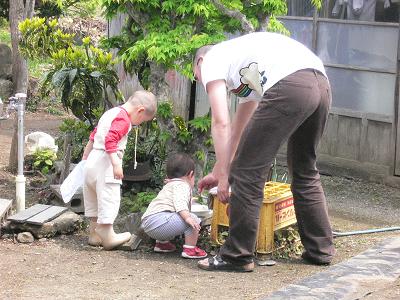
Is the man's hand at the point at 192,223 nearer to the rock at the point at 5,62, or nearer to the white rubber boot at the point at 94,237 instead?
the white rubber boot at the point at 94,237

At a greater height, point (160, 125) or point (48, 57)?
point (48, 57)

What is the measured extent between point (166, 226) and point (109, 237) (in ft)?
1.59

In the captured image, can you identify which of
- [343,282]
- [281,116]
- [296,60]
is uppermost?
[296,60]

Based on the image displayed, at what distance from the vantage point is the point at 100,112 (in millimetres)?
7891

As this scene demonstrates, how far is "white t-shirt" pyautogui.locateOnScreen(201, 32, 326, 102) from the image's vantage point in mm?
5418

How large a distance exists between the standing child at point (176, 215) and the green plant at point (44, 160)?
298 cm

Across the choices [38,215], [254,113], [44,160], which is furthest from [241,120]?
[44,160]

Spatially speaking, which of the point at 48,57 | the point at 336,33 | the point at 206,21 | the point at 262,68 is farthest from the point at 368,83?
the point at 262,68

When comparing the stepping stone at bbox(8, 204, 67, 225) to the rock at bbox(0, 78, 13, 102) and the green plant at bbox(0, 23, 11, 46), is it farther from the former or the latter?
the green plant at bbox(0, 23, 11, 46)

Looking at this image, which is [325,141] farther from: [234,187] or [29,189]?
[234,187]

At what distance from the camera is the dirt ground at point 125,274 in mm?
5070

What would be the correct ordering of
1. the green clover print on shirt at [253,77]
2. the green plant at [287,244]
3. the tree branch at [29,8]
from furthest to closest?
the tree branch at [29,8] < the green plant at [287,244] < the green clover print on shirt at [253,77]

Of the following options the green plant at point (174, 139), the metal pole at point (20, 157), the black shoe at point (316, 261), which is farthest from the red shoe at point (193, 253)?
the metal pole at point (20, 157)

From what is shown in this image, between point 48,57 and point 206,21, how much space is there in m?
1.82
